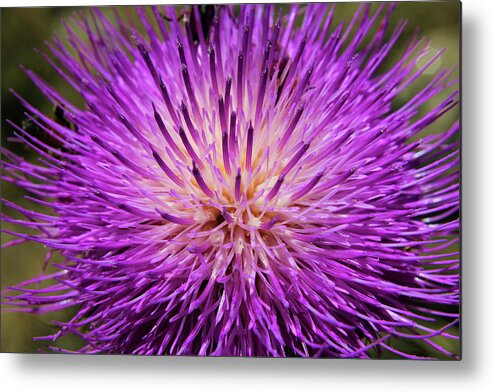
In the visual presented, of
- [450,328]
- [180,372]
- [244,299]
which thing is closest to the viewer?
[244,299]

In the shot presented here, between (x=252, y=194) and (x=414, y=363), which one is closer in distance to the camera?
(x=252, y=194)

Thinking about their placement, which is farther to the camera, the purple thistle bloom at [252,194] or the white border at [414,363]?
the white border at [414,363]

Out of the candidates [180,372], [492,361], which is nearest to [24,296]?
[180,372]

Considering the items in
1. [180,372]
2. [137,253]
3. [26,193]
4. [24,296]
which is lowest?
[180,372]

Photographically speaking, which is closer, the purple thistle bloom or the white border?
the purple thistle bloom

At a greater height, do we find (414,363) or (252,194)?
(252,194)

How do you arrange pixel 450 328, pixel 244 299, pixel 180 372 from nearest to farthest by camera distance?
pixel 244 299, pixel 450 328, pixel 180 372

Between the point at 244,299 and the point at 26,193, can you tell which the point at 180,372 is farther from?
the point at 26,193

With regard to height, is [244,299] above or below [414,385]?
above
